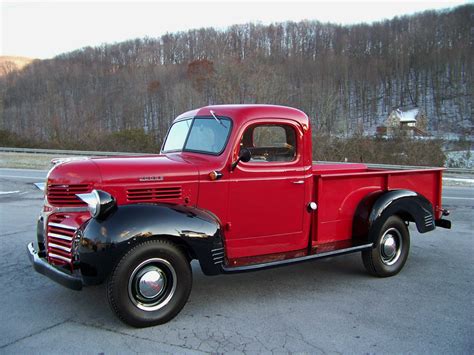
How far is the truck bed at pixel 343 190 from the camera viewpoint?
496cm

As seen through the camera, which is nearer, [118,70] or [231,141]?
[231,141]

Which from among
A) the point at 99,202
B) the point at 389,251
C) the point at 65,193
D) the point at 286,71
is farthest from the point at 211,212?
the point at 286,71

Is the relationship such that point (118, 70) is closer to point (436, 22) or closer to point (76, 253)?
point (436, 22)

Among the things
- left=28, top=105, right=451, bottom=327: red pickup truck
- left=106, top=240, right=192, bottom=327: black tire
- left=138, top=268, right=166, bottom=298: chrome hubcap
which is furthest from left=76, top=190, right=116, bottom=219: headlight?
left=138, top=268, right=166, bottom=298: chrome hubcap

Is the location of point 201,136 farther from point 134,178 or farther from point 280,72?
point 280,72

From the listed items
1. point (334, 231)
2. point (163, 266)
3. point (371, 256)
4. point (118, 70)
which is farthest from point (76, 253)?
point (118, 70)

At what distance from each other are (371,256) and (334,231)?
516mm

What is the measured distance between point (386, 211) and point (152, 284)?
290 centimetres

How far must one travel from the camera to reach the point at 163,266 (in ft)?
12.6

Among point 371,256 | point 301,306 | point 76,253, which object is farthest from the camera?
point 371,256

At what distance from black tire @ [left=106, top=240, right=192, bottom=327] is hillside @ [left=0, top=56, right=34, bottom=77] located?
77860 millimetres

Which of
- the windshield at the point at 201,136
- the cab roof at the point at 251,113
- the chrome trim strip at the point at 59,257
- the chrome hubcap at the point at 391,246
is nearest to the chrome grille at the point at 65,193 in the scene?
the chrome trim strip at the point at 59,257

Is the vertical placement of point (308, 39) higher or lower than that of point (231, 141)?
higher

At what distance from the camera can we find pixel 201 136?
479cm
